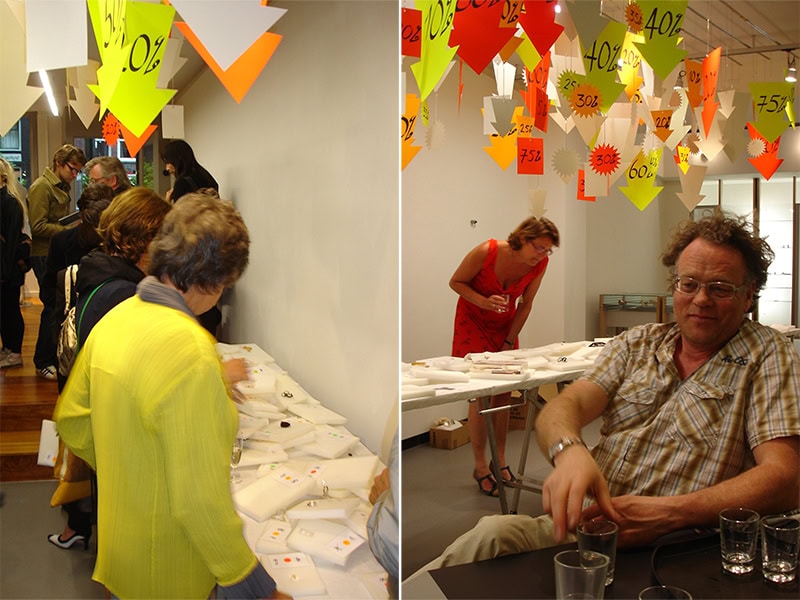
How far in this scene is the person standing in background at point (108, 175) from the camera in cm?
103

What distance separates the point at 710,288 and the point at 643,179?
0.26 metres

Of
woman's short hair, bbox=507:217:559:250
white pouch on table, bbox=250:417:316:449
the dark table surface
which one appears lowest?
the dark table surface

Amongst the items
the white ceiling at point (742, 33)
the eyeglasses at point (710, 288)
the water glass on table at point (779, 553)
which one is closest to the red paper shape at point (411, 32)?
the white ceiling at point (742, 33)

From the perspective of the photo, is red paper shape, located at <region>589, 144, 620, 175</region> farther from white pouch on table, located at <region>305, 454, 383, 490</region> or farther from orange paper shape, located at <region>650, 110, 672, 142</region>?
white pouch on table, located at <region>305, 454, 383, 490</region>

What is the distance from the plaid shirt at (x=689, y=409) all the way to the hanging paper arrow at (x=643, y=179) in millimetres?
256

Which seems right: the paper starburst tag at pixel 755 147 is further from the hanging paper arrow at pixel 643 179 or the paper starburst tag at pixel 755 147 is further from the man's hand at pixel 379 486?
the man's hand at pixel 379 486

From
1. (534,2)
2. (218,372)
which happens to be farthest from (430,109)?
(218,372)

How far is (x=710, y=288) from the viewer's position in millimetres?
1248

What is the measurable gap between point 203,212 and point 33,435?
0.44m

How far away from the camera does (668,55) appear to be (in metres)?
1.32

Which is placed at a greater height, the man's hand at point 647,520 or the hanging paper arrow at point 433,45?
the hanging paper arrow at point 433,45

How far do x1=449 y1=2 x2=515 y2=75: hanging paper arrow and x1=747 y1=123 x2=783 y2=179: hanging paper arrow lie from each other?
53 cm

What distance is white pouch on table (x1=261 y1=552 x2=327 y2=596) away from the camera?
1108 mm

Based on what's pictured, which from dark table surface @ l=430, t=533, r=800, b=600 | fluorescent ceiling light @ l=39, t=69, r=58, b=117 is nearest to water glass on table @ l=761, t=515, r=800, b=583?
dark table surface @ l=430, t=533, r=800, b=600
